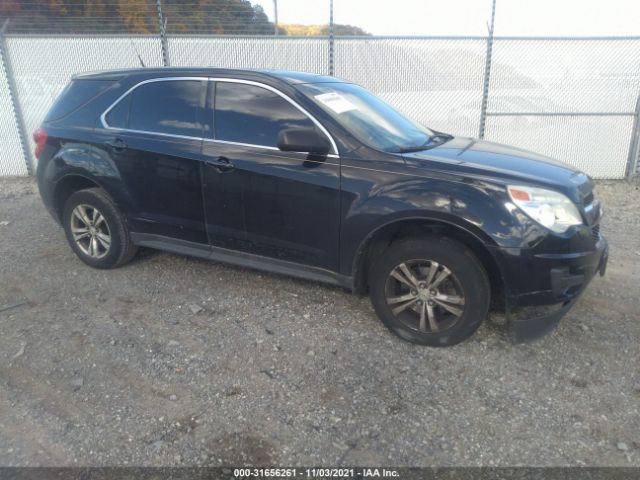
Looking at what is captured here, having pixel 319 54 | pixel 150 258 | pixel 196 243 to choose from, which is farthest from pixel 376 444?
pixel 319 54

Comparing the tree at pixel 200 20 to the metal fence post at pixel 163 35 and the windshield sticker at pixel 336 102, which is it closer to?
the metal fence post at pixel 163 35

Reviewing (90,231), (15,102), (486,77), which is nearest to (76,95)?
(90,231)

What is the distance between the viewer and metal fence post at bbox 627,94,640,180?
7.96 metres

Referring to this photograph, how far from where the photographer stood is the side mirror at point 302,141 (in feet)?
11.4

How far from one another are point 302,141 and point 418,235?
1021 millimetres

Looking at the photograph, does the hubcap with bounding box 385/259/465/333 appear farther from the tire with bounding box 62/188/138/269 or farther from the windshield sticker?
the tire with bounding box 62/188/138/269

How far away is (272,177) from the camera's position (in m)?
3.72

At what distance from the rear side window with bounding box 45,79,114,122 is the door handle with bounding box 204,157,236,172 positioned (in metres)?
1.44

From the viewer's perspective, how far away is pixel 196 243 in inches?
167

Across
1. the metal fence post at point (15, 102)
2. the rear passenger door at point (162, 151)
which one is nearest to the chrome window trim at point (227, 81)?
the rear passenger door at point (162, 151)

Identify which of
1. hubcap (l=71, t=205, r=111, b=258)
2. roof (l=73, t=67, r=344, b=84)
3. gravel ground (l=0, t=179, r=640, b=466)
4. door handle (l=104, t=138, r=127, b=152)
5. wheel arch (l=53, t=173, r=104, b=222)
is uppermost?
roof (l=73, t=67, r=344, b=84)

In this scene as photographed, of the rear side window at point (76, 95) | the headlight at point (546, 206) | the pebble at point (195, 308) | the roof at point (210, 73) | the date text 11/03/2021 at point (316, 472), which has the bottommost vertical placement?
the pebble at point (195, 308)

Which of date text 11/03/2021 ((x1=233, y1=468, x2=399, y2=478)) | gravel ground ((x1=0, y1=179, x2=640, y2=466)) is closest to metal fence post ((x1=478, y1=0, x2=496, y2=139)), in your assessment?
gravel ground ((x1=0, y1=179, x2=640, y2=466))

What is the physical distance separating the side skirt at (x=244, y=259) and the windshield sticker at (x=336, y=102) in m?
1.22
